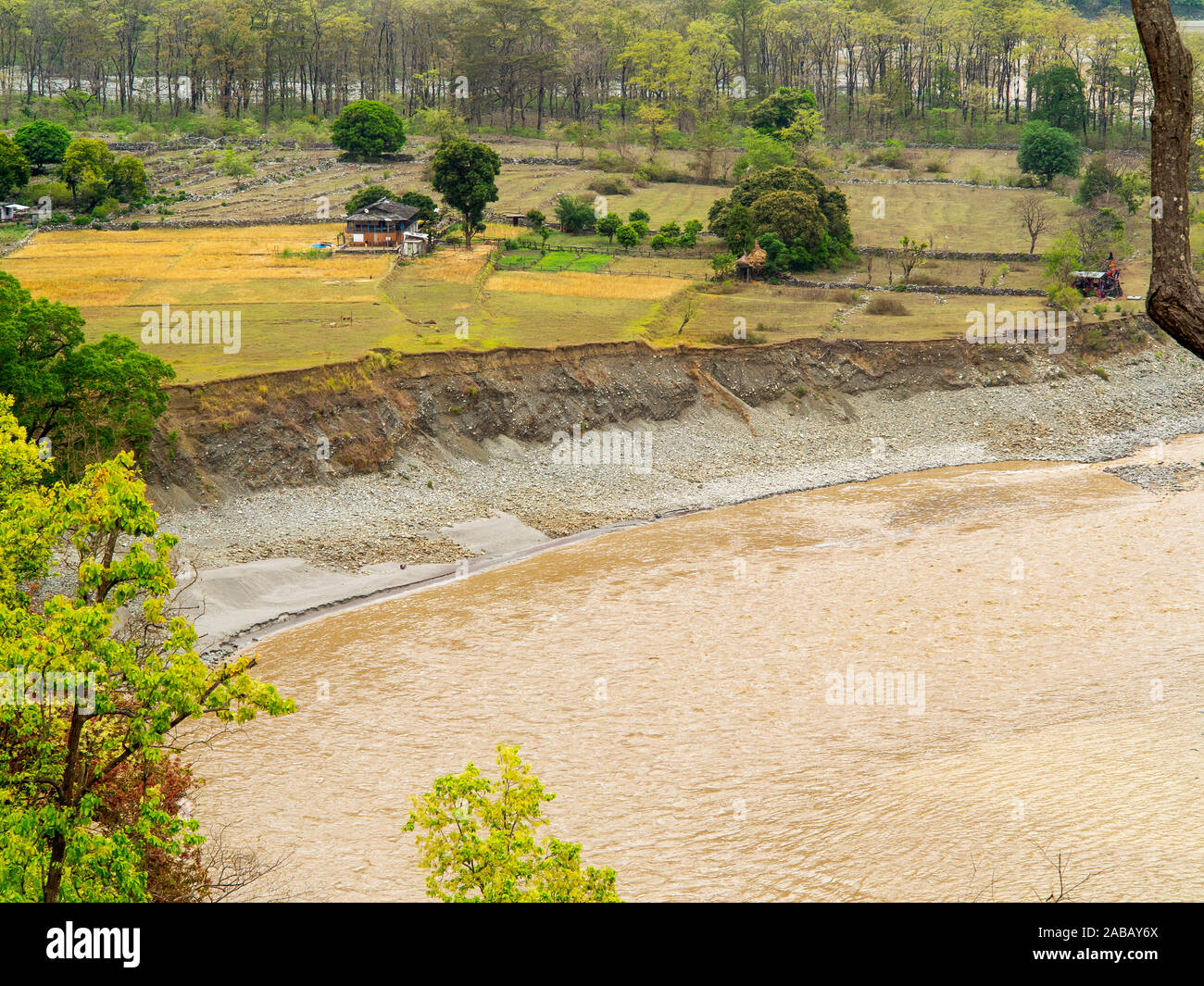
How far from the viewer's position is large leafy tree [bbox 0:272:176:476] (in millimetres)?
30672

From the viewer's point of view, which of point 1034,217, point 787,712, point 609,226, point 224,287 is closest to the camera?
point 787,712

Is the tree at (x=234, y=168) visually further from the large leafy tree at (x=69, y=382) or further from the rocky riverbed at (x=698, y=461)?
the large leafy tree at (x=69, y=382)

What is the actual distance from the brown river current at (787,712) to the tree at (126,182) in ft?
188

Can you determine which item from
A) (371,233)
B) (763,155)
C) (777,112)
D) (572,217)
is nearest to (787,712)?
(371,233)

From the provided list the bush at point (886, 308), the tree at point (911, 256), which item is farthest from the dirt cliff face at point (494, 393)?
the tree at point (911, 256)

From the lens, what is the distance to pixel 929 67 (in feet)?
409

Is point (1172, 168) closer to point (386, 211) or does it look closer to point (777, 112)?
point (386, 211)

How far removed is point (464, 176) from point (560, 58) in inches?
2112

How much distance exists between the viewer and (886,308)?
60.2 metres

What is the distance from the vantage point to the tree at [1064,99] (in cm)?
10081

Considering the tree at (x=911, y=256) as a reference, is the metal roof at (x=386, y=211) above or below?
above

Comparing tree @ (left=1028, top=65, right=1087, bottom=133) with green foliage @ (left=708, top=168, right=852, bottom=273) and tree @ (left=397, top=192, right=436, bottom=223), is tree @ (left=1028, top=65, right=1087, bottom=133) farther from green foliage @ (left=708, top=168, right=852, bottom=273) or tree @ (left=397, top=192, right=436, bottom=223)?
tree @ (left=397, top=192, right=436, bottom=223)

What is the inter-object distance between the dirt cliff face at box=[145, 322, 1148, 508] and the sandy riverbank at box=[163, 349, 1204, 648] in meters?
0.62
